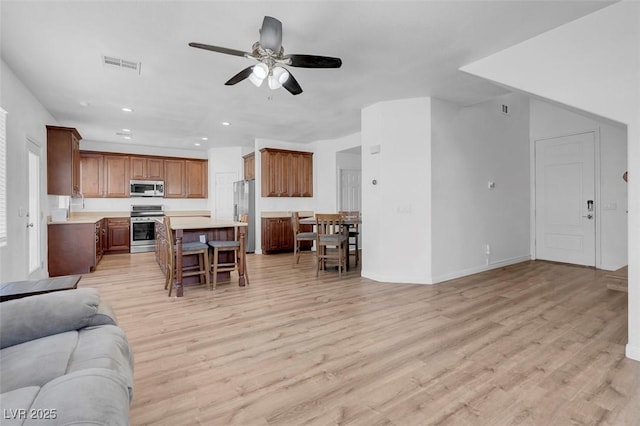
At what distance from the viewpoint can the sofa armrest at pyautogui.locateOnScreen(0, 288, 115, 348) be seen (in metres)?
1.37

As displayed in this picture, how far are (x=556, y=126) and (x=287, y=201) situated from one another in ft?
18.6

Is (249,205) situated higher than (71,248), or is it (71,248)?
(249,205)

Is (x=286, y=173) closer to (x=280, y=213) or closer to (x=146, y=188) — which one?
(x=280, y=213)

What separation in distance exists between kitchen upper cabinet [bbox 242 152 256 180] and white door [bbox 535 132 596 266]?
597cm

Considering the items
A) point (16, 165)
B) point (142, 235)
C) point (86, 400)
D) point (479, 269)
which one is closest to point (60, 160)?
point (16, 165)

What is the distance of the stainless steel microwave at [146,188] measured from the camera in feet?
24.7

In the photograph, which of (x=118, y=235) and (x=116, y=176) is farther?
(x=116, y=176)

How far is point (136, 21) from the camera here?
248 centimetres

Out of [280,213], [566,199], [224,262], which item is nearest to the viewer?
[224,262]

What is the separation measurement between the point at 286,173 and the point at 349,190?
161cm

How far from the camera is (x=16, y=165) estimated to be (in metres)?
3.38

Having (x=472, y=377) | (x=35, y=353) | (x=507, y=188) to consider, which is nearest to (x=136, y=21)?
(x=35, y=353)

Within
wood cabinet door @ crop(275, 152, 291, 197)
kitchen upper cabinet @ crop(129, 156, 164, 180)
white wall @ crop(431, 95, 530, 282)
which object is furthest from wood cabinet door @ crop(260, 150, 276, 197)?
white wall @ crop(431, 95, 530, 282)

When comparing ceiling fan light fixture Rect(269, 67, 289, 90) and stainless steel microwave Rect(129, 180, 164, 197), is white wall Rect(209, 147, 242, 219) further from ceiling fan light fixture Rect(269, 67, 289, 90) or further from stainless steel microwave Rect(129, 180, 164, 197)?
ceiling fan light fixture Rect(269, 67, 289, 90)
